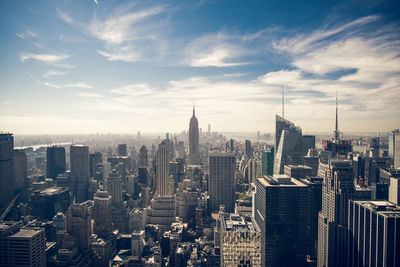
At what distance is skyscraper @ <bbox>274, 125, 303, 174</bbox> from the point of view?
54.3 ft

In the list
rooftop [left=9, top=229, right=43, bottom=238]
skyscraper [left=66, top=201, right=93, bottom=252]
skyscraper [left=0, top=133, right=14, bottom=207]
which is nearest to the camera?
rooftop [left=9, top=229, right=43, bottom=238]

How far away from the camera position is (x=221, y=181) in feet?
61.0

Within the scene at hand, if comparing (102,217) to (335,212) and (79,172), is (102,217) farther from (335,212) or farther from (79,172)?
(335,212)

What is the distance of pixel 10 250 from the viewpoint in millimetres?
8039

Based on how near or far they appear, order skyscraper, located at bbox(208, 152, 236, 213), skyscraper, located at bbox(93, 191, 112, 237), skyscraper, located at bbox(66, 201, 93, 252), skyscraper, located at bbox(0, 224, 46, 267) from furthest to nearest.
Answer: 1. skyscraper, located at bbox(208, 152, 236, 213)
2. skyscraper, located at bbox(93, 191, 112, 237)
3. skyscraper, located at bbox(66, 201, 93, 252)
4. skyscraper, located at bbox(0, 224, 46, 267)

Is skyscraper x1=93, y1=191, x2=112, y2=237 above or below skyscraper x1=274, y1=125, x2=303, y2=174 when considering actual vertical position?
below

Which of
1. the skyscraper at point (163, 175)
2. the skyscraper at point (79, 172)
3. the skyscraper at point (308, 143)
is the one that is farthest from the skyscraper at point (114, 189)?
the skyscraper at point (308, 143)

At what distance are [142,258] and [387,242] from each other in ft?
28.1

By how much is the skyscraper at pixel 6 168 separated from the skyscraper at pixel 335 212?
1616cm

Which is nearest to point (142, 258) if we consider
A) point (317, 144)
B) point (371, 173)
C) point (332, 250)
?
point (332, 250)

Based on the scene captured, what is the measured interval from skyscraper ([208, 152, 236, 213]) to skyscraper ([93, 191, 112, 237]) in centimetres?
706

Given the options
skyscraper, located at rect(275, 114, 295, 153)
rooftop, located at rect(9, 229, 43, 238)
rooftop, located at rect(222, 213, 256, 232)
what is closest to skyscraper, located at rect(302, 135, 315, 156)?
skyscraper, located at rect(275, 114, 295, 153)

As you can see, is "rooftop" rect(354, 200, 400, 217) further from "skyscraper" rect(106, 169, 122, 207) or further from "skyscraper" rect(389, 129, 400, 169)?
"skyscraper" rect(106, 169, 122, 207)

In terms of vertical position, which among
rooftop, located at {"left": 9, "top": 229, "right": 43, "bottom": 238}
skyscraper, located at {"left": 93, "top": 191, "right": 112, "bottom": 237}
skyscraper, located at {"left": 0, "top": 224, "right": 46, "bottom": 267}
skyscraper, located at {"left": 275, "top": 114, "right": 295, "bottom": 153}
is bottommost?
skyscraper, located at {"left": 93, "top": 191, "right": 112, "bottom": 237}
